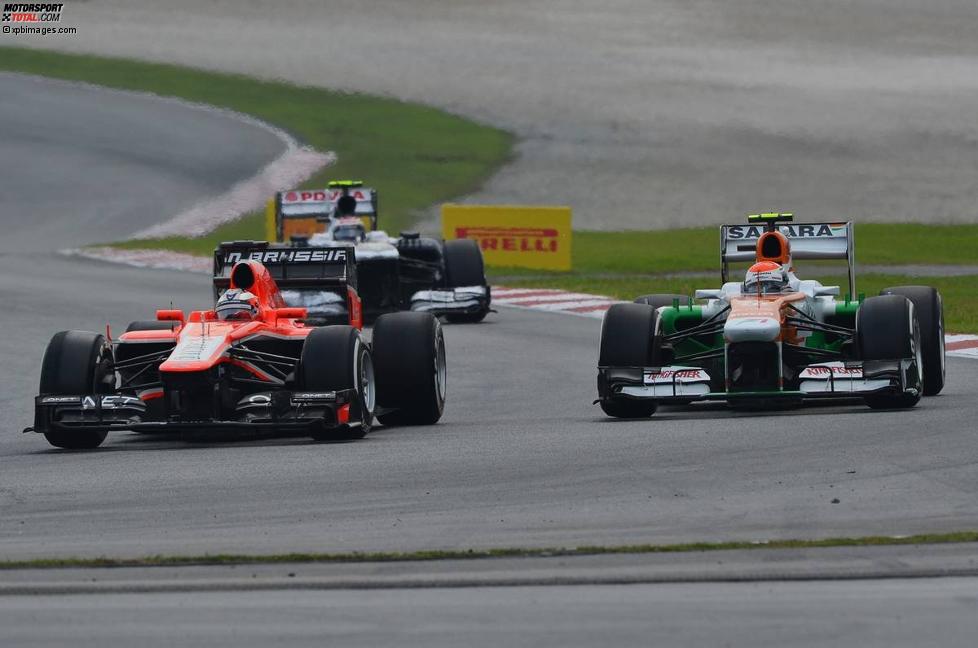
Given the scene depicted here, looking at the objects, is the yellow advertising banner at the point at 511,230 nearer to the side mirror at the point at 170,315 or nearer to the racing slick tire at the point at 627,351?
the racing slick tire at the point at 627,351

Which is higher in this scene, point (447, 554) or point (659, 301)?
point (659, 301)

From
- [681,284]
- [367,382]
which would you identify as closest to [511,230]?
[681,284]

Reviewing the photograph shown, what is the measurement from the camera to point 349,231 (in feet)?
85.6

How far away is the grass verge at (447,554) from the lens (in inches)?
349

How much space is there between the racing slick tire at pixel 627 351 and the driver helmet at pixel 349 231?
11.2m

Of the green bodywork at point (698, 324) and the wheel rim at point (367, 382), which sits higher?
the green bodywork at point (698, 324)

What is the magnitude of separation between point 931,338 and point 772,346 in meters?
1.97

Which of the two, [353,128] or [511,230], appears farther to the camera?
[353,128]

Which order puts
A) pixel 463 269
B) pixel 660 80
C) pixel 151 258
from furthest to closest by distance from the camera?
pixel 660 80 → pixel 151 258 → pixel 463 269

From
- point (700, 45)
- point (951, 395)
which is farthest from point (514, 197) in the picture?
point (951, 395)

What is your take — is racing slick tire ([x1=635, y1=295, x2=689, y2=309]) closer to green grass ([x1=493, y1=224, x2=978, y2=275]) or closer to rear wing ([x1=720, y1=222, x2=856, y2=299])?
rear wing ([x1=720, y1=222, x2=856, y2=299])

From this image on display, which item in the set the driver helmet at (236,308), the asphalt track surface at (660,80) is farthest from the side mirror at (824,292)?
the asphalt track surface at (660,80)

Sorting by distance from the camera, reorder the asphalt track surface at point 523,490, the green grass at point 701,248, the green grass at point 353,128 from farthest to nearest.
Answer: the green grass at point 353,128
the green grass at point 701,248
the asphalt track surface at point 523,490

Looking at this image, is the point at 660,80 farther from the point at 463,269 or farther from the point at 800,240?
the point at 800,240
